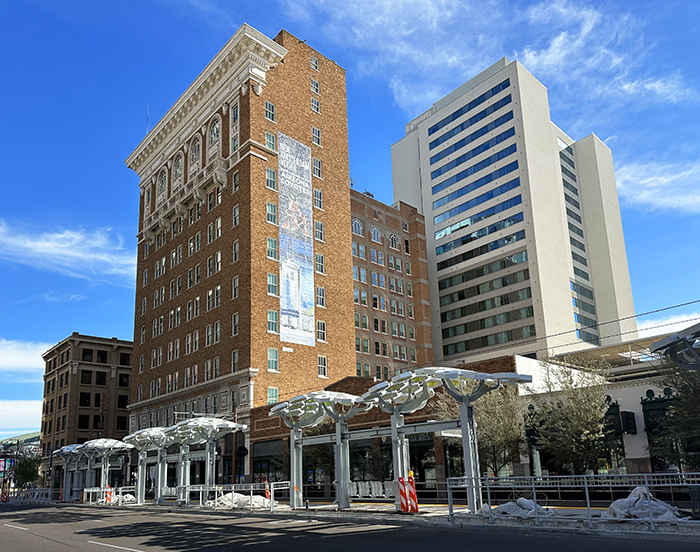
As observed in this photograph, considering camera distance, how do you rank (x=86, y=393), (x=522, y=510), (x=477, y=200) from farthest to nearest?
1. (x=86, y=393)
2. (x=477, y=200)
3. (x=522, y=510)

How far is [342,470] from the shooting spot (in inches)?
1078

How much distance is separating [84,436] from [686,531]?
89.7 meters

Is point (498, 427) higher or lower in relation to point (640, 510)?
higher

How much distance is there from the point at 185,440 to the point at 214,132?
3421 cm

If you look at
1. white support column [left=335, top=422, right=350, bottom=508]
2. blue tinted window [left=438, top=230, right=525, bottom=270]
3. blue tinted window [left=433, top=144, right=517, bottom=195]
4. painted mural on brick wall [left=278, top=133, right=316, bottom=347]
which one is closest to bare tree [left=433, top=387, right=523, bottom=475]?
white support column [left=335, top=422, right=350, bottom=508]

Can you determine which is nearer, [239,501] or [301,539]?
[301,539]

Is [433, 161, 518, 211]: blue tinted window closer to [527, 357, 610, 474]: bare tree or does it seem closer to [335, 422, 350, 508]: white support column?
[527, 357, 610, 474]: bare tree

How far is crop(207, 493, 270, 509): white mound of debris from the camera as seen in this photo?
30547 mm

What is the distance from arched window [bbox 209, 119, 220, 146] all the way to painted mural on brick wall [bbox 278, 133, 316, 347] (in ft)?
23.9

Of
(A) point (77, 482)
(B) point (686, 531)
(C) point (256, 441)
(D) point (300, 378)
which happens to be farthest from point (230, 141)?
(B) point (686, 531)

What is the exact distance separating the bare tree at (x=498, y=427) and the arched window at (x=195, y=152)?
1733 inches

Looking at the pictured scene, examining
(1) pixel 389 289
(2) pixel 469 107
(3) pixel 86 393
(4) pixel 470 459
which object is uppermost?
(2) pixel 469 107

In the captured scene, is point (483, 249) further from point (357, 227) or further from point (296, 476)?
point (296, 476)

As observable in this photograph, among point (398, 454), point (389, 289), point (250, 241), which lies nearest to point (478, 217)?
point (389, 289)
